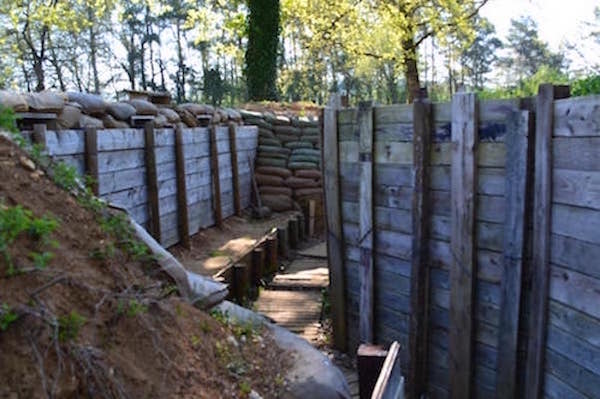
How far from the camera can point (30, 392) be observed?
6.08ft

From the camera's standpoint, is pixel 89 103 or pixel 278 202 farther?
pixel 278 202

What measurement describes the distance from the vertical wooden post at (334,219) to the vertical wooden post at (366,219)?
0.35 metres

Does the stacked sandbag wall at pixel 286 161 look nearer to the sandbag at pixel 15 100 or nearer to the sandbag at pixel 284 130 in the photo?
the sandbag at pixel 284 130

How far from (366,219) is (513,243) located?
61.8 inches

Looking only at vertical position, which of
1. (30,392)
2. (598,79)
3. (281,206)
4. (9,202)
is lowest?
(281,206)

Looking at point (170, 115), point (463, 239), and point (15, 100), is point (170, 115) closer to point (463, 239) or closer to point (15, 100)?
point (15, 100)

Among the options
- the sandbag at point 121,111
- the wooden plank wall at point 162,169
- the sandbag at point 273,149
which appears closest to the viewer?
the wooden plank wall at point 162,169

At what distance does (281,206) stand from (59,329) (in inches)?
354

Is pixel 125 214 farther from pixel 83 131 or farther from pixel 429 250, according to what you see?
pixel 83 131

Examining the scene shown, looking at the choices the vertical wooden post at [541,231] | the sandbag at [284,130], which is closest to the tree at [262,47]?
the sandbag at [284,130]

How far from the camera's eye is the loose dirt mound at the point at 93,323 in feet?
6.48

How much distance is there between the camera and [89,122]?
6.04 m

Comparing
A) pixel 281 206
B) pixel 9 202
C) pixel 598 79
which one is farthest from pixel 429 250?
pixel 281 206

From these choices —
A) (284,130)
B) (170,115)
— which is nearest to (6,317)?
(170,115)
